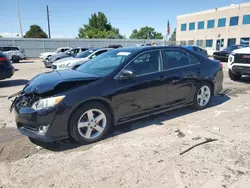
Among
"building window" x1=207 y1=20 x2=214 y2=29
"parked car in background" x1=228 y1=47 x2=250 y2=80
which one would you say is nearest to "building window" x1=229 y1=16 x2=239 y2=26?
"building window" x1=207 y1=20 x2=214 y2=29

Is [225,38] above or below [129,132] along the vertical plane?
above

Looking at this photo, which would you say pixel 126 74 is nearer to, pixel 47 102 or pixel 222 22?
pixel 47 102

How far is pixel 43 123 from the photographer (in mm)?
3264

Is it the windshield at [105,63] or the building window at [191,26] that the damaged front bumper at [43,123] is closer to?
the windshield at [105,63]

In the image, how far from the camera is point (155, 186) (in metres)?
2.59

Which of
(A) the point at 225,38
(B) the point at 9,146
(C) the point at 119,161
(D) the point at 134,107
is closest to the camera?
(C) the point at 119,161

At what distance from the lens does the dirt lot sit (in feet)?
8.87

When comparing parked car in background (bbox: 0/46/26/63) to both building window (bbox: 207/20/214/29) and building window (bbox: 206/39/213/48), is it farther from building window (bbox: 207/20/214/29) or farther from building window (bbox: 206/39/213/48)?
building window (bbox: 207/20/214/29)

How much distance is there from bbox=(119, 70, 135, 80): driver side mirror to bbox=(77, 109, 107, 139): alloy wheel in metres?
0.70

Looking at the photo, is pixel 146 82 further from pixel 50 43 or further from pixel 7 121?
pixel 50 43

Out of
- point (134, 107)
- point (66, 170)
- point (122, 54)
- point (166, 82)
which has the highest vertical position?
point (122, 54)

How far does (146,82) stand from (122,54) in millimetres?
777

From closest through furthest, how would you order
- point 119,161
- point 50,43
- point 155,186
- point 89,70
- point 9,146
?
point 155,186, point 119,161, point 9,146, point 89,70, point 50,43

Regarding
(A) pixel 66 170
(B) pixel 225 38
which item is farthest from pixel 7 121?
(B) pixel 225 38
